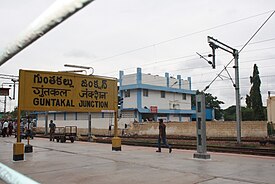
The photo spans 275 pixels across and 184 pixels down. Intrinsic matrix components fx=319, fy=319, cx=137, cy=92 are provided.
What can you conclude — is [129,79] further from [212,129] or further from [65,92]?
[65,92]

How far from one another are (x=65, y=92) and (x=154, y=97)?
33.3m

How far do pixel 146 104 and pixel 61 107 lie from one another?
31577 mm

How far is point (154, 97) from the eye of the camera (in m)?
44.3

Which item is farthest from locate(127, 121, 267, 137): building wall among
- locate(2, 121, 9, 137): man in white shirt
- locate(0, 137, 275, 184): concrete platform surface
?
locate(0, 137, 275, 184): concrete platform surface

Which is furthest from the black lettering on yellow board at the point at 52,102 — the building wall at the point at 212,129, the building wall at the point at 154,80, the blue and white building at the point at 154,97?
the building wall at the point at 154,80

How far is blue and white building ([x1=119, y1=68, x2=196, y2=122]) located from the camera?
4134 centimetres

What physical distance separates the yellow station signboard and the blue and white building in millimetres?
26779

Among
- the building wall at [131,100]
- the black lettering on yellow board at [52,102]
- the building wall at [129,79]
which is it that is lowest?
the black lettering on yellow board at [52,102]

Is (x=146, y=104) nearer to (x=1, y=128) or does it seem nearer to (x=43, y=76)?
(x=1, y=128)

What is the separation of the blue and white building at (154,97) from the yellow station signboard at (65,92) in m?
26.8

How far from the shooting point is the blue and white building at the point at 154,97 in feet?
136

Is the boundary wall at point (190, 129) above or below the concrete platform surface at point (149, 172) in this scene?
above

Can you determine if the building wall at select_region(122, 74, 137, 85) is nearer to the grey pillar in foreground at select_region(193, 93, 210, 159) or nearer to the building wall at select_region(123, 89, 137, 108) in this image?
the building wall at select_region(123, 89, 137, 108)

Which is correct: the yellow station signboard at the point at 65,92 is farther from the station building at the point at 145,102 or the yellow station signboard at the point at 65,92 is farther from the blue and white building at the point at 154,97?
the blue and white building at the point at 154,97
